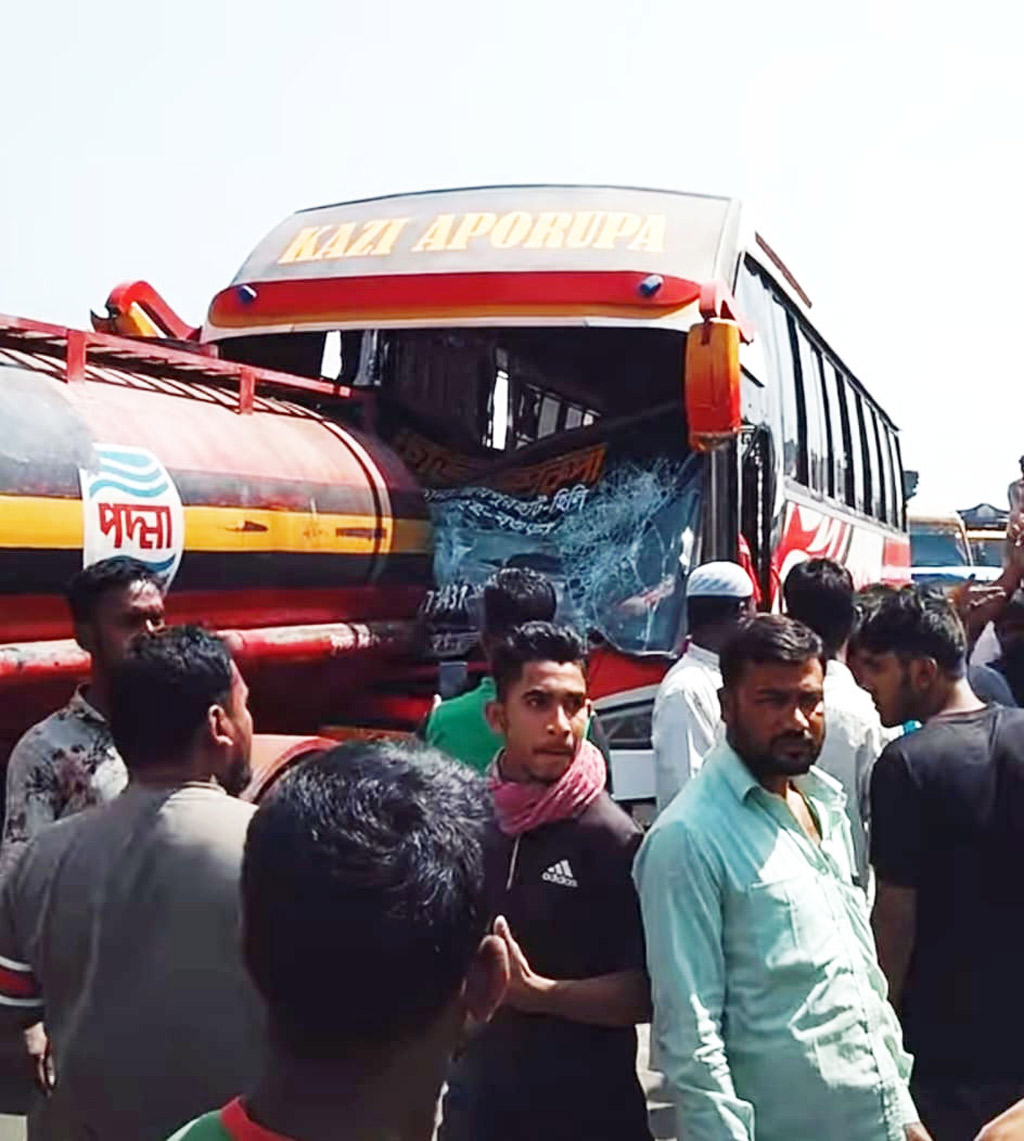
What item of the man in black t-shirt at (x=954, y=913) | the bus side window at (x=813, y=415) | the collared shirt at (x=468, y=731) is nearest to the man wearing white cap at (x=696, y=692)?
the collared shirt at (x=468, y=731)

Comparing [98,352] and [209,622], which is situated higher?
[98,352]

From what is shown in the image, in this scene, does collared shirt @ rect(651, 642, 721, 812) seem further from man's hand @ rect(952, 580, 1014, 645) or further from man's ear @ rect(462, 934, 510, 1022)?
man's ear @ rect(462, 934, 510, 1022)

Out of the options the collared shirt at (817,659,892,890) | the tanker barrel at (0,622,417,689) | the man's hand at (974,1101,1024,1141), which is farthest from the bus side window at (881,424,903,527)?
the man's hand at (974,1101,1024,1141)

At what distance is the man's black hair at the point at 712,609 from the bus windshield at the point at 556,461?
1.83 metres

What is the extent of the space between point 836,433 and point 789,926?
8.72 m

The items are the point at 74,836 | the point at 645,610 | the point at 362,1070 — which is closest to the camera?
the point at 362,1070

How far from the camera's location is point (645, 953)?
2.93 meters

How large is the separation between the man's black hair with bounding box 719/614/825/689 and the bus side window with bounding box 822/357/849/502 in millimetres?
7871

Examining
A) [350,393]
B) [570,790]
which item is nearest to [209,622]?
[350,393]

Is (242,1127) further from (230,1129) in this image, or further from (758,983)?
(758,983)

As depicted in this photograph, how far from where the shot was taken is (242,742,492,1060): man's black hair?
146cm

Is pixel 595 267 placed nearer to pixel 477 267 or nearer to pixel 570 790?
pixel 477 267

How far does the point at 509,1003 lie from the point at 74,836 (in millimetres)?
839

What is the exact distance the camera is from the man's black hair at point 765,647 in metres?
3.02
